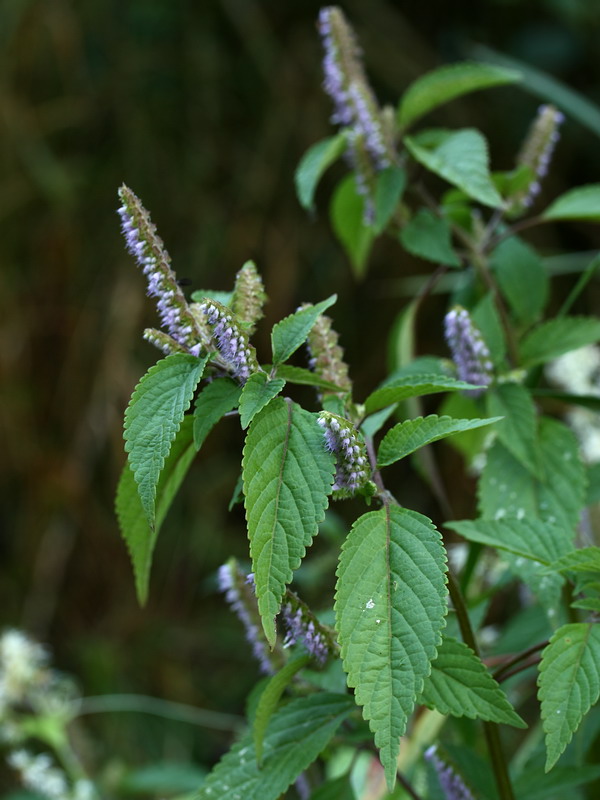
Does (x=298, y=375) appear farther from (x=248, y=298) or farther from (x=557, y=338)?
(x=557, y=338)

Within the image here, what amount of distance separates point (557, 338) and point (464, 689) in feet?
1.29

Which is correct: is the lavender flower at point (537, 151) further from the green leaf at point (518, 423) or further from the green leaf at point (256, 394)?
the green leaf at point (256, 394)

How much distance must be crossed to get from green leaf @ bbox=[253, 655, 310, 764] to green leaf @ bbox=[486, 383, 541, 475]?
27 centimetres

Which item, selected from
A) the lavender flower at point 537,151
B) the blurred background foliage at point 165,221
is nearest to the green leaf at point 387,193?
the lavender flower at point 537,151

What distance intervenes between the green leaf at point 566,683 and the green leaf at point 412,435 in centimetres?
14

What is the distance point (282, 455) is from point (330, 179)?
190 centimetres

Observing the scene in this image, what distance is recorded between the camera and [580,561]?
0.57 meters

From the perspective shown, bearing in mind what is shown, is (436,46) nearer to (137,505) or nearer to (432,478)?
(432,478)

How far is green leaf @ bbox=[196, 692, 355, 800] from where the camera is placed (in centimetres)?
60

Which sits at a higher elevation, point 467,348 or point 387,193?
point 387,193

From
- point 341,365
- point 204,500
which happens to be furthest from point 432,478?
point 204,500

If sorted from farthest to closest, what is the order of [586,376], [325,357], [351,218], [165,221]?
[165,221] → [586,376] → [351,218] → [325,357]

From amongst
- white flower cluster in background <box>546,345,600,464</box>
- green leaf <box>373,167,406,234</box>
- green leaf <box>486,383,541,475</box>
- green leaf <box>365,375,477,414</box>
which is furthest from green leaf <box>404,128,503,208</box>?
white flower cluster in background <box>546,345,600,464</box>

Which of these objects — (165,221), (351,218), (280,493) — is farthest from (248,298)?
(165,221)
